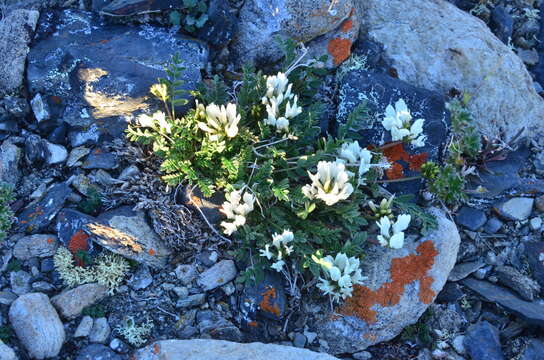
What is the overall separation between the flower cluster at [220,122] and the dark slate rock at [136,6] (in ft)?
4.37

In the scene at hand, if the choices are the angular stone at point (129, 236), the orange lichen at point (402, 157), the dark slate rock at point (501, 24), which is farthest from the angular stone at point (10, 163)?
the dark slate rock at point (501, 24)

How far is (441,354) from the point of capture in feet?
14.1

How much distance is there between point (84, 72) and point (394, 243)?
2711mm

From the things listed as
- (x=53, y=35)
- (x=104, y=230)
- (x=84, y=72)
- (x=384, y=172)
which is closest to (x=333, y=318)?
(x=384, y=172)

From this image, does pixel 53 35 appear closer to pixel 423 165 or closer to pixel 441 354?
pixel 423 165

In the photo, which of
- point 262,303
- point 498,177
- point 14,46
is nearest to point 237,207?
point 262,303

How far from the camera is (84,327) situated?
13.0ft

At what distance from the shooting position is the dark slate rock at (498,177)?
5.18m

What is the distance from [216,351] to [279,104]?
183 centimetres

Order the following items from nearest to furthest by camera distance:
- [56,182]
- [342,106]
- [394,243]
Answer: [394,243], [56,182], [342,106]

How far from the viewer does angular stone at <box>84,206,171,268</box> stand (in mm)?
4285

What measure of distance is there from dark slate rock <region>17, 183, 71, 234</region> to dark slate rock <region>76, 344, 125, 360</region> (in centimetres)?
102

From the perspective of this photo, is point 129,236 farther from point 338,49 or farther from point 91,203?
point 338,49

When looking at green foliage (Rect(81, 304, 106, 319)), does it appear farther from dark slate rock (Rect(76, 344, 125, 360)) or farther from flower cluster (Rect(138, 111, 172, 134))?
flower cluster (Rect(138, 111, 172, 134))
